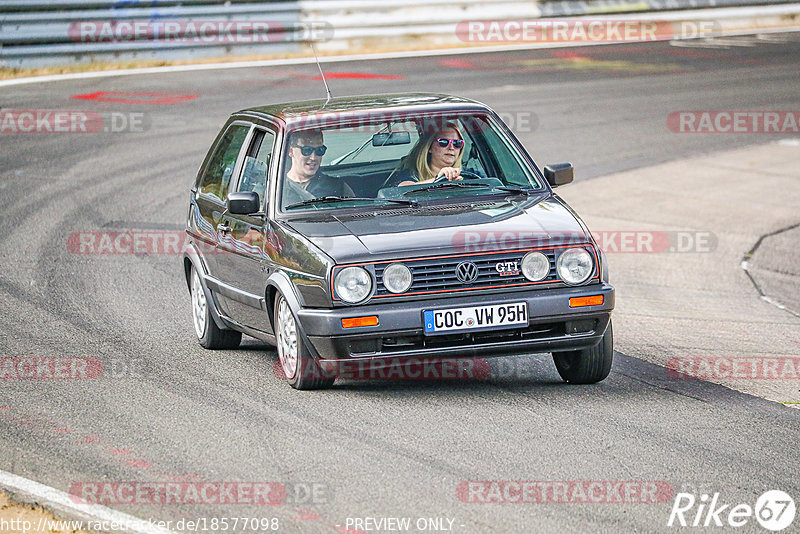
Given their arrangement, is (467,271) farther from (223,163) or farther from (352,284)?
(223,163)

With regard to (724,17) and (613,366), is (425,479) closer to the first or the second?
(613,366)

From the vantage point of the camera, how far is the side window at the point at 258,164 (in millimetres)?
8156

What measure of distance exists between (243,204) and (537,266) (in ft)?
6.09

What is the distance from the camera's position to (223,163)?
9.00m

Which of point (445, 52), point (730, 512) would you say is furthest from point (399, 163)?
point (445, 52)

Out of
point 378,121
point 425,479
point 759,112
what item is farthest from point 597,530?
point 759,112

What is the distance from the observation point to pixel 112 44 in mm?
24109

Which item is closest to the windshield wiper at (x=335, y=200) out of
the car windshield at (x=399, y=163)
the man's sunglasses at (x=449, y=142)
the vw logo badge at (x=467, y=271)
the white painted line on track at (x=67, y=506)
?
the car windshield at (x=399, y=163)

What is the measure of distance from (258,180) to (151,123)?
1176 centimetres

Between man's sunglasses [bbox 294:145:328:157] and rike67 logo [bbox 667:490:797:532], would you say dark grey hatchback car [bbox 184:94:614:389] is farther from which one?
rike67 logo [bbox 667:490:797:532]

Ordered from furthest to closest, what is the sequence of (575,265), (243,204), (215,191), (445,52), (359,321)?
(445,52)
(215,191)
(243,204)
(575,265)
(359,321)

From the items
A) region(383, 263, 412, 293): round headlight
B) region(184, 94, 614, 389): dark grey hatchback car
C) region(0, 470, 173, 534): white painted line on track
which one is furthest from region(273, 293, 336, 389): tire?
region(0, 470, 173, 534): white painted line on track

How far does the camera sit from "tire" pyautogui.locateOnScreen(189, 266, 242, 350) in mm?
8789

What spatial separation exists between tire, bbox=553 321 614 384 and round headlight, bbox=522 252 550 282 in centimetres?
57
